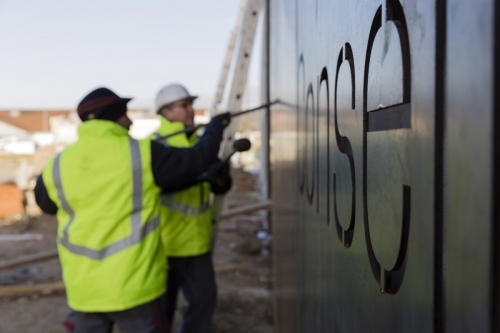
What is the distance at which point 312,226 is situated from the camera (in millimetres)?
1596

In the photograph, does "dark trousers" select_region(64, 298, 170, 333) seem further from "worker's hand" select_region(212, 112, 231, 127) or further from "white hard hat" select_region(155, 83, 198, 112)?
"white hard hat" select_region(155, 83, 198, 112)

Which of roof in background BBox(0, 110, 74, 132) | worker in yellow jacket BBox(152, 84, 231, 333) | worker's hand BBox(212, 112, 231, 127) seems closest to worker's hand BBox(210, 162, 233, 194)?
worker in yellow jacket BBox(152, 84, 231, 333)

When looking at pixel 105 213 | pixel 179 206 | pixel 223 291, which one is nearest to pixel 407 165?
pixel 105 213

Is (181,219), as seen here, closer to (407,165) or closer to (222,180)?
(222,180)

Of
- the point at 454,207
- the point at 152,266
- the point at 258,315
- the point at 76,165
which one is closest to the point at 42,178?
the point at 76,165

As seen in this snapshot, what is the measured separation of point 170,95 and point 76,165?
4.82ft

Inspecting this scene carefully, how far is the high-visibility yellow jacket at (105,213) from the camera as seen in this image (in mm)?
2574

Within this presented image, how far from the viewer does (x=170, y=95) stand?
3957mm

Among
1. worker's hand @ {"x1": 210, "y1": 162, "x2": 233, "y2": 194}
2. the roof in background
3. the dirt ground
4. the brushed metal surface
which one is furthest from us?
the roof in background

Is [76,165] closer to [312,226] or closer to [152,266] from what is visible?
[152,266]

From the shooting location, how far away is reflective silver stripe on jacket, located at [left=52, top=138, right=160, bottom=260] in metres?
2.60

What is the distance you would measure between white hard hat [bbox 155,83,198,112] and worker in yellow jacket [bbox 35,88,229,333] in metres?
1.22

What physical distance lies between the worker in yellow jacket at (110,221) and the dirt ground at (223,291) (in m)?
2.56

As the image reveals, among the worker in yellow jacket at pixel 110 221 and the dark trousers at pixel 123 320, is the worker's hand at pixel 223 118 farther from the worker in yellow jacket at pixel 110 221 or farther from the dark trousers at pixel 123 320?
the dark trousers at pixel 123 320
